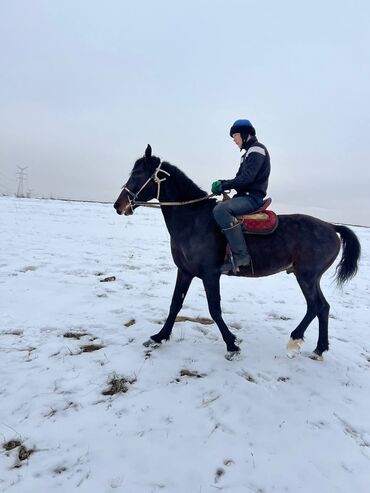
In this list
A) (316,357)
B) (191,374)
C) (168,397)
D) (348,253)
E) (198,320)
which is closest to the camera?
(168,397)

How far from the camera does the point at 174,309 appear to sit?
555 centimetres

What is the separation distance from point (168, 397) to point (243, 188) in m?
3.45

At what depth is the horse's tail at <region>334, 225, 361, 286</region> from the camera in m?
5.78

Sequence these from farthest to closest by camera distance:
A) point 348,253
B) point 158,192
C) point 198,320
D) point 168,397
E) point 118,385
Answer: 1. point 198,320
2. point 348,253
3. point 158,192
4. point 118,385
5. point 168,397

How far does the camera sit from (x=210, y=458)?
3066mm

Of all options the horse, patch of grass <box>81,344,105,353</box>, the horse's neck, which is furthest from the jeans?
patch of grass <box>81,344,105,353</box>

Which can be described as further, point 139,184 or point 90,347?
point 139,184

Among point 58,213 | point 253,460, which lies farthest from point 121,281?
point 58,213

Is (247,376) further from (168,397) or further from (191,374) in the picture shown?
(168,397)

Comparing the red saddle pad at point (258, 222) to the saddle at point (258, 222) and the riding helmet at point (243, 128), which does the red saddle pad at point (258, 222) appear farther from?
the riding helmet at point (243, 128)

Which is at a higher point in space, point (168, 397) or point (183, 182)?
point (183, 182)

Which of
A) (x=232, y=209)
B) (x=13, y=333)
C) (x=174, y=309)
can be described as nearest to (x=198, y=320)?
(x=174, y=309)

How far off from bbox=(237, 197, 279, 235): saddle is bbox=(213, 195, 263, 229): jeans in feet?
0.35

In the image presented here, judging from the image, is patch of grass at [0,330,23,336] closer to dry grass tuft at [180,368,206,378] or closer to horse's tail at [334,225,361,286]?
dry grass tuft at [180,368,206,378]
